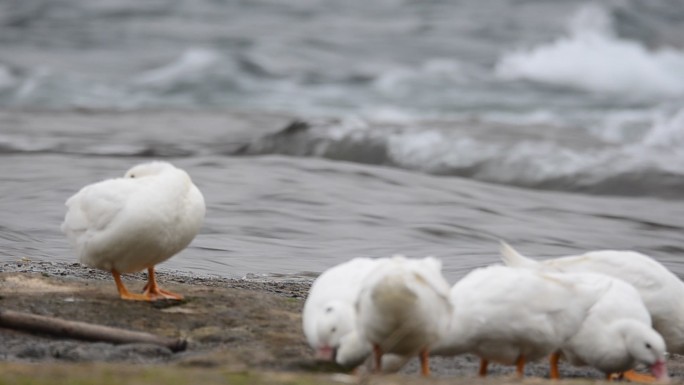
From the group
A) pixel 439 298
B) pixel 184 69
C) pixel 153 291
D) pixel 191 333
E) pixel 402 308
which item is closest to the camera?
pixel 402 308

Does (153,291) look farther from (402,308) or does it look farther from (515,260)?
(402,308)

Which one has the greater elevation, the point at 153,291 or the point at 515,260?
the point at 515,260

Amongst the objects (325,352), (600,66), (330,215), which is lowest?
(330,215)

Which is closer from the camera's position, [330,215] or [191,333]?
[191,333]

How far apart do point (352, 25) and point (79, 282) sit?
2479cm

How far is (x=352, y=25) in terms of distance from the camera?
3078 cm

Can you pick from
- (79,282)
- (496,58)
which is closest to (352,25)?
(496,58)

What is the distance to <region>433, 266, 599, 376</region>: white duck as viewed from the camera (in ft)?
16.7

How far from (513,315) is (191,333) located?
1.51 m

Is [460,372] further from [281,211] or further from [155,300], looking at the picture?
[281,211]

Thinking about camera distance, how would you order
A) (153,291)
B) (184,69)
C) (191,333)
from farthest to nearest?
(184,69)
(153,291)
(191,333)

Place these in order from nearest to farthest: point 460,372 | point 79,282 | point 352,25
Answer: point 460,372 < point 79,282 < point 352,25

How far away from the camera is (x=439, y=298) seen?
4754 millimetres

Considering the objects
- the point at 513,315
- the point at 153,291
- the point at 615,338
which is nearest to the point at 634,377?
the point at 615,338
